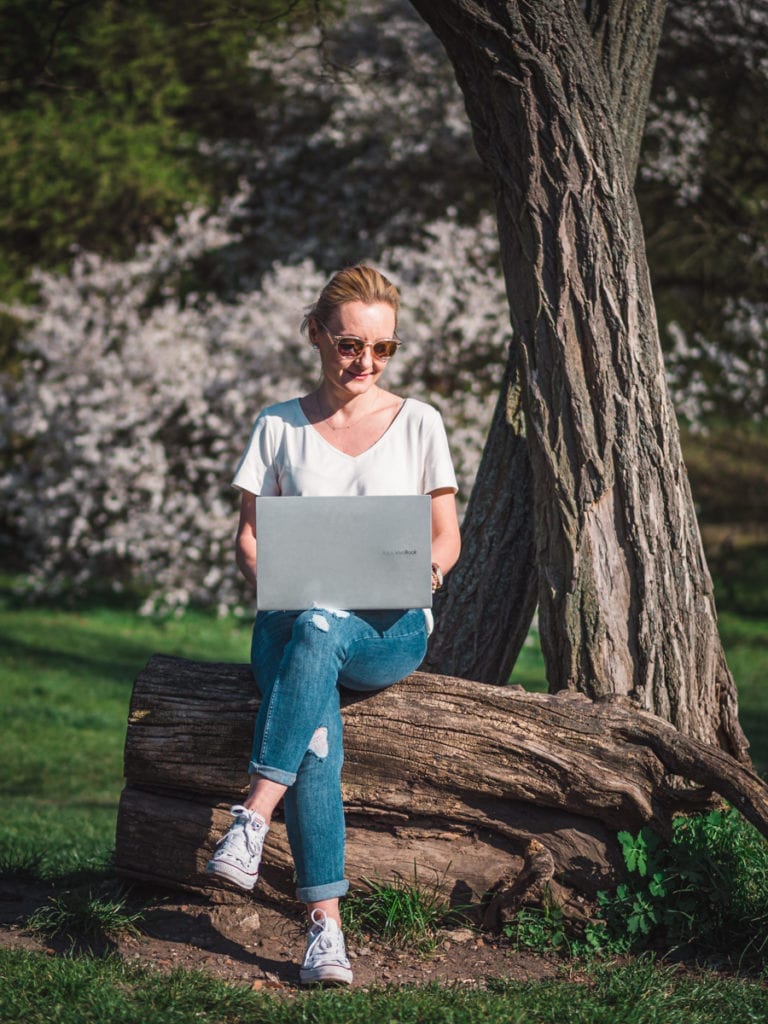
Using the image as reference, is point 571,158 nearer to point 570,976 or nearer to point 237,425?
point 570,976

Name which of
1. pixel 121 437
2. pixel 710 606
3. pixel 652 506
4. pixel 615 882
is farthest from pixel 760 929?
pixel 121 437

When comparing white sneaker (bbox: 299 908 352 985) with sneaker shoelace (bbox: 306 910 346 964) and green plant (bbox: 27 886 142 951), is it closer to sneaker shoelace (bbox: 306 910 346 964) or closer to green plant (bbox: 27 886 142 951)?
sneaker shoelace (bbox: 306 910 346 964)

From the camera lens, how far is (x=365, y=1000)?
9.51 feet

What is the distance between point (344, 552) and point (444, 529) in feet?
1.29

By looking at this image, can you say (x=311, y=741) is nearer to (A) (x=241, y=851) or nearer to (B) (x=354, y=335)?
(A) (x=241, y=851)

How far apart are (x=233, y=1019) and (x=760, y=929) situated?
1531mm

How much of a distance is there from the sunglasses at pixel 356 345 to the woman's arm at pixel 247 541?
1.73ft

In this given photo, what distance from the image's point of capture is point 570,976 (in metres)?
3.18

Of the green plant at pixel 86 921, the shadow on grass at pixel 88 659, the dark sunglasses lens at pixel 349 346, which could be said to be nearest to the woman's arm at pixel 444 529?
the dark sunglasses lens at pixel 349 346

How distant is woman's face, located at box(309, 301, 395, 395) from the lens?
11.4 feet

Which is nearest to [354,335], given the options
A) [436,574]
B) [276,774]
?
[436,574]

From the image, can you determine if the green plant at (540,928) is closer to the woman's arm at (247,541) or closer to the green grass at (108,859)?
the green grass at (108,859)

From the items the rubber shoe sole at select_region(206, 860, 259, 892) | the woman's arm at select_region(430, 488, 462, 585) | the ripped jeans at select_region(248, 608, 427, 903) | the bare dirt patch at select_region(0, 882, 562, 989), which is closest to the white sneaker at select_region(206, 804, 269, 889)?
the rubber shoe sole at select_region(206, 860, 259, 892)

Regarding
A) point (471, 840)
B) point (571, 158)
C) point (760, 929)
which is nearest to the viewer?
point (760, 929)
